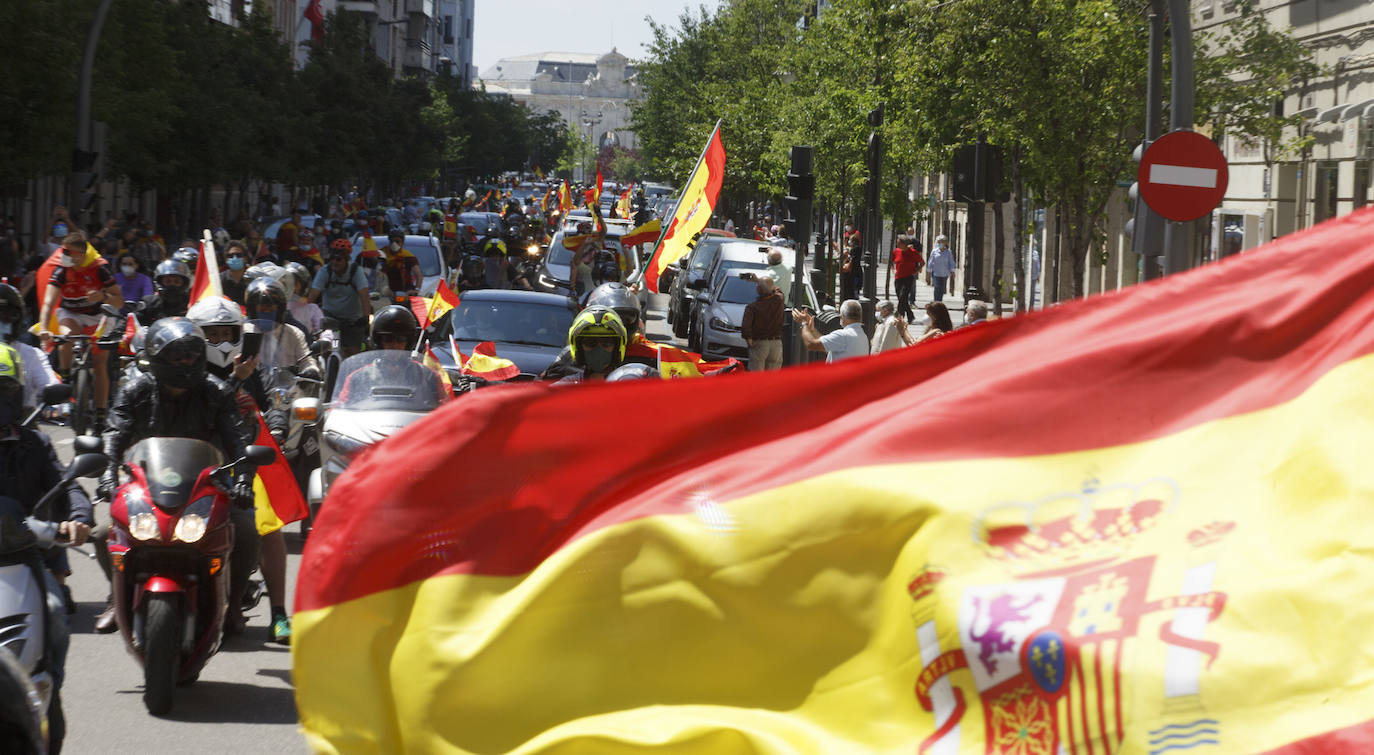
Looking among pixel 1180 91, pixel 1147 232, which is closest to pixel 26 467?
pixel 1180 91

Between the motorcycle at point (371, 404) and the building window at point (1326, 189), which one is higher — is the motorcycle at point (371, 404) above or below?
below

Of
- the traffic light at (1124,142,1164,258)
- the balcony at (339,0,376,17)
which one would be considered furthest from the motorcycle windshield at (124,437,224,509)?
the balcony at (339,0,376,17)

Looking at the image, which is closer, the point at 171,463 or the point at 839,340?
the point at 171,463

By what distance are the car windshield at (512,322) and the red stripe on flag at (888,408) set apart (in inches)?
579

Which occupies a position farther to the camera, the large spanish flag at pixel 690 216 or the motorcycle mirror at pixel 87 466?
the large spanish flag at pixel 690 216

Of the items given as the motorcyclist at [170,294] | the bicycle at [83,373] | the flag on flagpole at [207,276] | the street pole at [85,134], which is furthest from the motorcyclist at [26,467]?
the street pole at [85,134]

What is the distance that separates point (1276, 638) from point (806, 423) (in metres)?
1.12

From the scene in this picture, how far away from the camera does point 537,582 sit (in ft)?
12.4

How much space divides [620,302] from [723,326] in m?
15.0

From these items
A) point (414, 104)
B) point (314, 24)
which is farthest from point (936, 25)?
point (314, 24)

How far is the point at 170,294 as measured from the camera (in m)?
14.4

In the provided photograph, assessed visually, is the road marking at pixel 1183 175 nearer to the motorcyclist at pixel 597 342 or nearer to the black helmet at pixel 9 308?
the motorcyclist at pixel 597 342

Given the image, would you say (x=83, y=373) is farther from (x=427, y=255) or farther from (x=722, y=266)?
(x=722, y=266)

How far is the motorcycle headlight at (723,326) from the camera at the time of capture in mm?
27578
